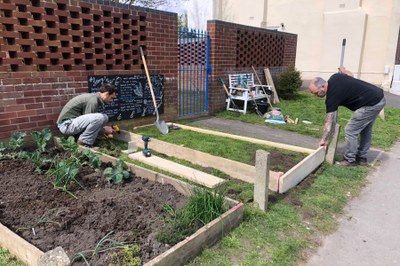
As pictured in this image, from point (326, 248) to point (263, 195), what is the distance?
2.64 ft

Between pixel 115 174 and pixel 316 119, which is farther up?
pixel 115 174

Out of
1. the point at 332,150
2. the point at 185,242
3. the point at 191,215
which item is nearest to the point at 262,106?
the point at 332,150

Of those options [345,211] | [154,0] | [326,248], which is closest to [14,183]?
[326,248]

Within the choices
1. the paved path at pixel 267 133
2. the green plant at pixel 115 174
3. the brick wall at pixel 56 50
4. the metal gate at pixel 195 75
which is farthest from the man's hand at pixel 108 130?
the metal gate at pixel 195 75

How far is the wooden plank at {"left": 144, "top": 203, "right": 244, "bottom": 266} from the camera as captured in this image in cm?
237

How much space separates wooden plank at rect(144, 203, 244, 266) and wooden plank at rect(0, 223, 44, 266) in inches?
35.3

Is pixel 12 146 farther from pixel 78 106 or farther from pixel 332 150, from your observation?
pixel 332 150

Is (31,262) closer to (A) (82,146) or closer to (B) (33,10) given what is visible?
(A) (82,146)

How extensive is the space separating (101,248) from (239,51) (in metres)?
8.43

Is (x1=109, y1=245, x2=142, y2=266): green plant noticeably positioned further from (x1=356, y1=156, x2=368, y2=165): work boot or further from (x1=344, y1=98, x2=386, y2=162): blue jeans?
(x1=356, y1=156, x2=368, y2=165): work boot

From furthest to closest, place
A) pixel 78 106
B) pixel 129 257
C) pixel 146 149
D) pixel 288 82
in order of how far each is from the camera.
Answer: pixel 288 82, pixel 78 106, pixel 146 149, pixel 129 257

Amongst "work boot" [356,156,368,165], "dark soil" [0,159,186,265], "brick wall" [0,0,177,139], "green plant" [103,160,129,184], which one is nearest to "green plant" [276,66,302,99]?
"brick wall" [0,0,177,139]

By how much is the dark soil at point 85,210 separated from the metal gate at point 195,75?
16.0 feet

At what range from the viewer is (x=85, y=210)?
124 inches
